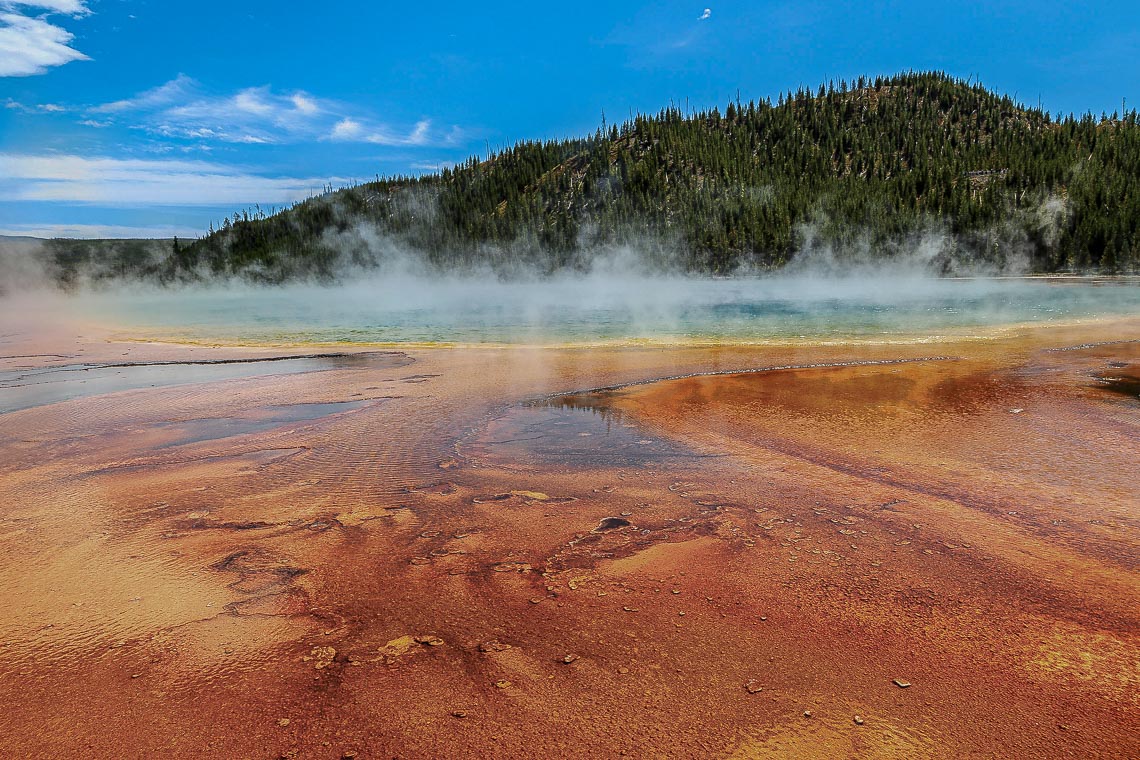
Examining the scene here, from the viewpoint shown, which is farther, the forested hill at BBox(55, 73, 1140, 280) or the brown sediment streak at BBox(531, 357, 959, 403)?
the forested hill at BBox(55, 73, 1140, 280)

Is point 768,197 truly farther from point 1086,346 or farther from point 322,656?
point 322,656

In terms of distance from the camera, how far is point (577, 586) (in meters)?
3.96

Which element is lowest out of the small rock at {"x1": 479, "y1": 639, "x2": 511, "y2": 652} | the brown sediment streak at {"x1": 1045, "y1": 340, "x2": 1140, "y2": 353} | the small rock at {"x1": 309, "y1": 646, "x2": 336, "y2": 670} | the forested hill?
the small rock at {"x1": 479, "y1": 639, "x2": 511, "y2": 652}

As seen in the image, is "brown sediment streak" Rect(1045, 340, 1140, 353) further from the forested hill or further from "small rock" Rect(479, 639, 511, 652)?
the forested hill

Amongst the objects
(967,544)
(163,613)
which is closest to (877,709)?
(967,544)

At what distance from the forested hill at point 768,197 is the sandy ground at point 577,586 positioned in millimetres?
103083

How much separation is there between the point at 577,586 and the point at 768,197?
120 metres

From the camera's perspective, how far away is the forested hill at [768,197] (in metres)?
97.2

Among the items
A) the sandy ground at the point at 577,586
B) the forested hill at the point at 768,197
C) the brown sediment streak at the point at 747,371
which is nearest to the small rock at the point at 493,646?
the sandy ground at the point at 577,586

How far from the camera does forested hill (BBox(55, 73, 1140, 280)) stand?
319ft

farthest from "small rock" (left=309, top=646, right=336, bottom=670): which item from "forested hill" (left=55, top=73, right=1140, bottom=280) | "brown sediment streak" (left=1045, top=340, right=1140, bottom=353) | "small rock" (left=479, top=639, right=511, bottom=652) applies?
"forested hill" (left=55, top=73, right=1140, bottom=280)

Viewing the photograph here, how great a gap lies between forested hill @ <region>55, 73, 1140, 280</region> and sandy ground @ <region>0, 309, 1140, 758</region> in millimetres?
103083

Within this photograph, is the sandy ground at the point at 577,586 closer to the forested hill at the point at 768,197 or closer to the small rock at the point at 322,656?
the small rock at the point at 322,656

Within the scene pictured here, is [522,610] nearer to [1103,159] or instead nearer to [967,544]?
[967,544]
